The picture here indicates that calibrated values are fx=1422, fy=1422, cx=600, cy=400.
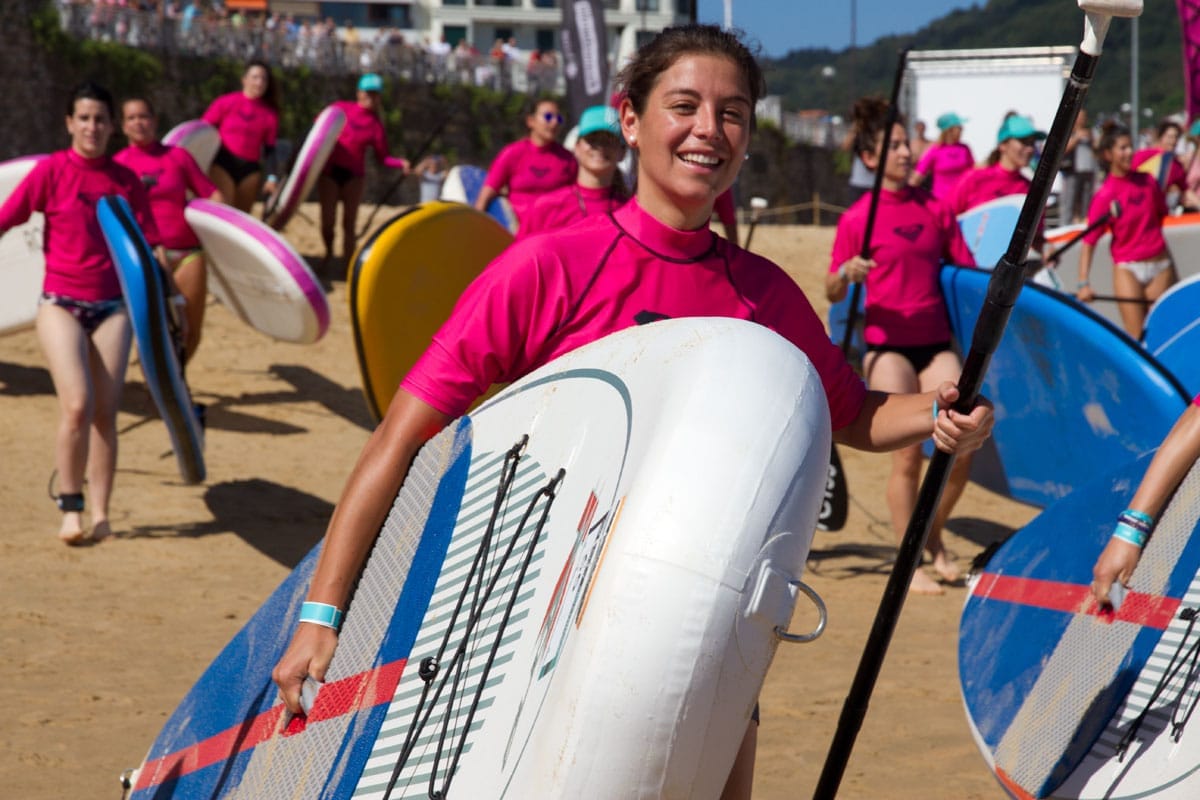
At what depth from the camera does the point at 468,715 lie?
1.80 m

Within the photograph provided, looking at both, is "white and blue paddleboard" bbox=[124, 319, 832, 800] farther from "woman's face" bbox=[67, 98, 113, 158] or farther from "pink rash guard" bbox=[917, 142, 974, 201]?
"pink rash guard" bbox=[917, 142, 974, 201]

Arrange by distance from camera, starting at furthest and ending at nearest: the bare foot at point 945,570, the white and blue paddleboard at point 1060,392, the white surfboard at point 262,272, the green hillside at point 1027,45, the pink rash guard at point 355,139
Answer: the green hillside at point 1027,45, the pink rash guard at point 355,139, the white surfboard at point 262,272, the bare foot at point 945,570, the white and blue paddleboard at point 1060,392

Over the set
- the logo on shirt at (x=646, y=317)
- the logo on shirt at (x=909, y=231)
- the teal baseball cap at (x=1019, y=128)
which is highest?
the logo on shirt at (x=646, y=317)

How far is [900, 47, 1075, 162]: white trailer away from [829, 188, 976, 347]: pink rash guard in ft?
72.0

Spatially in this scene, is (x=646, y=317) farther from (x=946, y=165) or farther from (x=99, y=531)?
(x=946, y=165)

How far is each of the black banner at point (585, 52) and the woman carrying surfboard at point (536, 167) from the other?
292 cm

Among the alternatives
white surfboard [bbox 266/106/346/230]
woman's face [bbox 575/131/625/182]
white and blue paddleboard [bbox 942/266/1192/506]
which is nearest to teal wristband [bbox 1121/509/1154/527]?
white and blue paddleboard [bbox 942/266/1192/506]

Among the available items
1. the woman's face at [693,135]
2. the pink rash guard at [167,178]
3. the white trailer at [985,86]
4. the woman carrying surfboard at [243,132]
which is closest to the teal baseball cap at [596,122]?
the pink rash guard at [167,178]

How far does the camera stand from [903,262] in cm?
591

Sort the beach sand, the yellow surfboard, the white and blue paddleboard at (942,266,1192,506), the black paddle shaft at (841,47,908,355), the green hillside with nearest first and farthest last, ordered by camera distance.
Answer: the beach sand, the white and blue paddleboard at (942,266,1192,506), the black paddle shaft at (841,47,908,355), the yellow surfboard, the green hillside

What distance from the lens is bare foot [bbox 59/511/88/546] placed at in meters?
6.13

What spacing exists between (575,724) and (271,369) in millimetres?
9004

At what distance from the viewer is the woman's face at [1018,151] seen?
29.0 ft

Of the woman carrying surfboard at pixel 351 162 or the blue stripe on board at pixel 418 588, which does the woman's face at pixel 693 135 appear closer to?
the blue stripe on board at pixel 418 588
